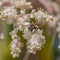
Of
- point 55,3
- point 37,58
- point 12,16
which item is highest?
point 55,3

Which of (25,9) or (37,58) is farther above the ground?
(25,9)

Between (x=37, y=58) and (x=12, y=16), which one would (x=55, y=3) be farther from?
(x=12, y=16)

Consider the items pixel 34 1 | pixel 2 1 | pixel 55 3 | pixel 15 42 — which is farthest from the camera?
pixel 55 3

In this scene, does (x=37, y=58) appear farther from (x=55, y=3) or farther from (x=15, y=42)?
(x=55, y=3)

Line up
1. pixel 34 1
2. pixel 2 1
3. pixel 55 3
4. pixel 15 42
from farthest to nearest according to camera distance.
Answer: pixel 55 3
pixel 34 1
pixel 2 1
pixel 15 42

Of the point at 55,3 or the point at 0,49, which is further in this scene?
the point at 55,3

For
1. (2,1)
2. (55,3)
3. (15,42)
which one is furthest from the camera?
(55,3)

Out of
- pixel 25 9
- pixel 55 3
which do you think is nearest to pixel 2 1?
pixel 25 9

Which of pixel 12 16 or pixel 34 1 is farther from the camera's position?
pixel 34 1

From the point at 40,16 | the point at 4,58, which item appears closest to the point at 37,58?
the point at 4,58
